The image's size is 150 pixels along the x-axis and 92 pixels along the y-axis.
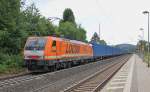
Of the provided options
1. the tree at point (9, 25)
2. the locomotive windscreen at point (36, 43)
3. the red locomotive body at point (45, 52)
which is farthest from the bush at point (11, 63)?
the locomotive windscreen at point (36, 43)

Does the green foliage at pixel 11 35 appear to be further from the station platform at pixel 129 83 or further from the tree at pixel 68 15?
the tree at pixel 68 15

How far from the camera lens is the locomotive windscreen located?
31.6m

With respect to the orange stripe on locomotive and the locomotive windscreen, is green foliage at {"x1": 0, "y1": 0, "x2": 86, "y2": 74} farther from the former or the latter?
the orange stripe on locomotive

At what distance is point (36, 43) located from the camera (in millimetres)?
31953

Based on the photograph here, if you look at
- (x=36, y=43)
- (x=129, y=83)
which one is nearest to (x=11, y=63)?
(x=36, y=43)

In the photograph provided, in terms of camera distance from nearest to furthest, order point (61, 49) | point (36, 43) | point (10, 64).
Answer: point (36, 43) → point (10, 64) → point (61, 49)

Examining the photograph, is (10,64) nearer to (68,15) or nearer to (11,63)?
(11,63)

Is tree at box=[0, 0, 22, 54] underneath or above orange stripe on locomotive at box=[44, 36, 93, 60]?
above

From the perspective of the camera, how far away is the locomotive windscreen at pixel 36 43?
31631 mm

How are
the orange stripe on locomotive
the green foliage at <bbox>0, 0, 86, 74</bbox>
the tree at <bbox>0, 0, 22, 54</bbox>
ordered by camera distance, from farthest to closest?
the tree at <bbox>0, 0, 22, 54</bbox> → the green foliage at <bbox>0, 0, 86, 74</bbox> → the orange stripe on locomotive

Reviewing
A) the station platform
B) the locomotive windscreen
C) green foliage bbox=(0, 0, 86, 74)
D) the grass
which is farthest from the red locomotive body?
the station platform

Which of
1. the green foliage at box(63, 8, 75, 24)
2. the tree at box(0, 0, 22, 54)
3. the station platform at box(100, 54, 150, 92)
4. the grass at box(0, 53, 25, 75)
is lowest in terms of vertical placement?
the station platform at box(100, 54, 150, 92)

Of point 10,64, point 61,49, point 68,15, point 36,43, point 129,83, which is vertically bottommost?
point 129,83

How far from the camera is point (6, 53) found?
118 feet
